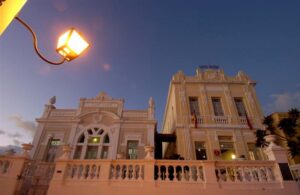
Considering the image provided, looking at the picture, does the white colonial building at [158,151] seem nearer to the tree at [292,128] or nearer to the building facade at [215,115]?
the building facade at [215,115]

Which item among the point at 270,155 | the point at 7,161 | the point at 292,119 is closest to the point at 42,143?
the point at 7,161

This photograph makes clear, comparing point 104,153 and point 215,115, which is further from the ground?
point 215,115

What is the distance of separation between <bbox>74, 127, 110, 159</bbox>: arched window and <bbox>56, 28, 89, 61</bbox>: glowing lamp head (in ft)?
31.7

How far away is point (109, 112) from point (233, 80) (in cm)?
1070

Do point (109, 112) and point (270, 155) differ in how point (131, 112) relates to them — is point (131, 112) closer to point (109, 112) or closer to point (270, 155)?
point (109, 112)

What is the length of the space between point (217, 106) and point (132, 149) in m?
7.54

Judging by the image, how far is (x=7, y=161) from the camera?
5.92m

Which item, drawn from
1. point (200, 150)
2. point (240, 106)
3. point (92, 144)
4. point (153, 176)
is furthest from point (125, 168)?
point (240, 106)

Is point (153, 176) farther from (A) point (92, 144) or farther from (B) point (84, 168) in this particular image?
(A) point (92, 144)

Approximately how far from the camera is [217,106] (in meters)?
13.6

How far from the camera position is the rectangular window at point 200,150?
11.4m

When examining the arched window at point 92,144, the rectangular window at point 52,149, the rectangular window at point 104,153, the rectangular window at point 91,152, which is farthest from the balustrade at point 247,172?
the rectangular window at point 52,149

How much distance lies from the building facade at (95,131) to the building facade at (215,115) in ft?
8.01

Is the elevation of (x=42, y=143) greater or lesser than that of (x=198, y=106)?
lesser
